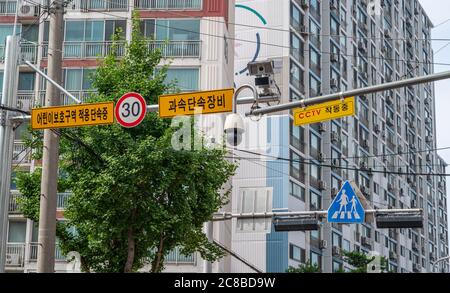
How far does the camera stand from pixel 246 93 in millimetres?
54750

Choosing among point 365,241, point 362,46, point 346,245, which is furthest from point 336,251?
point 362,46

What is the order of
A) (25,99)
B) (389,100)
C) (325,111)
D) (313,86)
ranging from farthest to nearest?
(389,100)
(313,86)
(25,99)
(325,111)

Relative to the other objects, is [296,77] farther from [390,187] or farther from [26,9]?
[390,187]

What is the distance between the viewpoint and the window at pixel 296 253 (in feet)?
179

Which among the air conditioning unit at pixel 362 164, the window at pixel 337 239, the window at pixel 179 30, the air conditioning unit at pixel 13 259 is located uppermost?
the window at pixel 179 30

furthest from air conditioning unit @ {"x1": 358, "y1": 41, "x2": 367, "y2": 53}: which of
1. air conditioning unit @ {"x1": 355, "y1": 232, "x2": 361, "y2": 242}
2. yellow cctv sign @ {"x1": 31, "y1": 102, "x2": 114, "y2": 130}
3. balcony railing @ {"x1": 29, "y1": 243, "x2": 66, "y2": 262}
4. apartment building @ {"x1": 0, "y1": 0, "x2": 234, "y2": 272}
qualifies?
yellow cctv sign @ {"x1": 31, "y1": 102, "x2": 114, "y2": 130}

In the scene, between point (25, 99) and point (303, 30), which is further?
point (303, 30)

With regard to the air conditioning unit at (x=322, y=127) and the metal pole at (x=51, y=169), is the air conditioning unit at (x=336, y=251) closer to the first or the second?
the air conditioning unit at (x=322, y=127)

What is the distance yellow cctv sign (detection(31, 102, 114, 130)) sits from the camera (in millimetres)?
15297

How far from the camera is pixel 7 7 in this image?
4241 cm

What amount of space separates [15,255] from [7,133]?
2306 cm

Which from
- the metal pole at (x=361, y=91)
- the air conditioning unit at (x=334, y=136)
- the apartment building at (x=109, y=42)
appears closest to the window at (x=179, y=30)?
the apartment building at (x=109, y=42)
